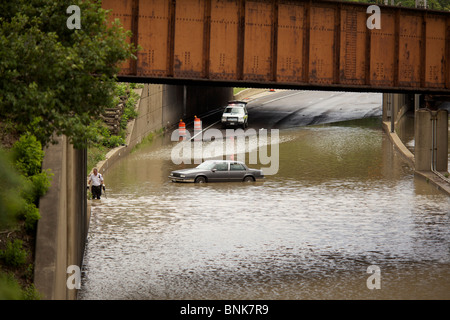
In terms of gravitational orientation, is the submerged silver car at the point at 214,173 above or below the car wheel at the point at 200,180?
above

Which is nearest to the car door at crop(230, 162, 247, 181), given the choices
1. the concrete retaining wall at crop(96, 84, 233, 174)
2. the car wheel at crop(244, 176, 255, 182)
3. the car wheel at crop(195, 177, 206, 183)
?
the car wheel at crop(244, 176, 255, 182)

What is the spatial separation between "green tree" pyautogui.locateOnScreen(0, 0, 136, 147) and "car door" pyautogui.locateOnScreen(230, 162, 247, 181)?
20236mm

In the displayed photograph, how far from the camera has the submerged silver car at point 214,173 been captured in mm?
37969

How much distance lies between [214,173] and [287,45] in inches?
489

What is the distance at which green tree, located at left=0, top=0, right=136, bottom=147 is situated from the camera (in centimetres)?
1620

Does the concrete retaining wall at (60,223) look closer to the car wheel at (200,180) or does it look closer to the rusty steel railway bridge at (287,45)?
the rusty steel railway bridge at (287,45)

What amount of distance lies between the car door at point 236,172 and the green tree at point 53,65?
2024cm

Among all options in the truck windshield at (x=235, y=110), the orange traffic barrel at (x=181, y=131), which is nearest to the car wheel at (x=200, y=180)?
the orange traffic barrel at (x=181, y=131)

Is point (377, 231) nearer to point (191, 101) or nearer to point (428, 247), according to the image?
point (428, 247)

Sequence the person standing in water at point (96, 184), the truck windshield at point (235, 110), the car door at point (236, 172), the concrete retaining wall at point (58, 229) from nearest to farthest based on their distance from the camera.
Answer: the concrete retaining wall at point (58, 229) → the person standing in water at point (96, 184) → the car door at point (236, 172) → the truck windshield at point (235, 110)

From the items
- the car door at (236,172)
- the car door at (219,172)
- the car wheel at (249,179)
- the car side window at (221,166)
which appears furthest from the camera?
the car wheel at (249,179)

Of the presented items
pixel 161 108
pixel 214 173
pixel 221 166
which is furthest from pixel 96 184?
pixel 161 108

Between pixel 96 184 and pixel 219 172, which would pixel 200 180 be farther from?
pixel 96 184

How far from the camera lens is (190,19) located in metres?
25.6
